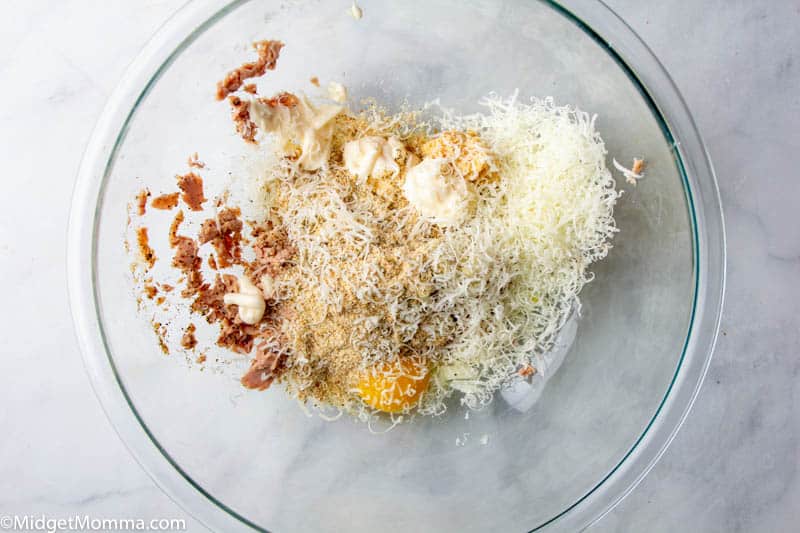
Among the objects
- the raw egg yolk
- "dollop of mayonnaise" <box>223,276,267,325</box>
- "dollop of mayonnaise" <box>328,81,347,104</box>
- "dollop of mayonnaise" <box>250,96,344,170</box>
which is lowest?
the raw egg yolk

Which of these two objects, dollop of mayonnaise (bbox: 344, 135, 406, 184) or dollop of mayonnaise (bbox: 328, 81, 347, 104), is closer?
dollop of mayonnaise (bbox: 344, 135, 406, 184)

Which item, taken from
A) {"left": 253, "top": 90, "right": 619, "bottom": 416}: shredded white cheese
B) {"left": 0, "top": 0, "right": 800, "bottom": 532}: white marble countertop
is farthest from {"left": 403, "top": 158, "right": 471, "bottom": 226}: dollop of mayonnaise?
{"left": 0, "top": 0, "right": 800, "bottom": 532}: white marble countertop

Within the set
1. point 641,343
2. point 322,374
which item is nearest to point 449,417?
point 322,374

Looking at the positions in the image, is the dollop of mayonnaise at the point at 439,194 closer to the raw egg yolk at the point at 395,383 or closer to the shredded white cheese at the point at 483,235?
the shredded white cheese at the point at 483,235

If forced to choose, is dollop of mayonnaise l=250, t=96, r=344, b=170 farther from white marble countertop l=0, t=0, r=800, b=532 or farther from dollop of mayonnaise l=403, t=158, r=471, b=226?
white marble countertop l=0, t=0, r=800, b=532

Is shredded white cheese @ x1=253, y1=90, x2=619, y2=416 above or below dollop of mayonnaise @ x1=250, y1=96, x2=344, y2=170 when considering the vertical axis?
below

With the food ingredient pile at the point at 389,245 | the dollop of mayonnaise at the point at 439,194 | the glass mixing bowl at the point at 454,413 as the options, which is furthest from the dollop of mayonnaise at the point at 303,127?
the dollop of mayonnaise at the point at 439,194

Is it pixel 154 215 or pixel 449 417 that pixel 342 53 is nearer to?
pixel 154 215
